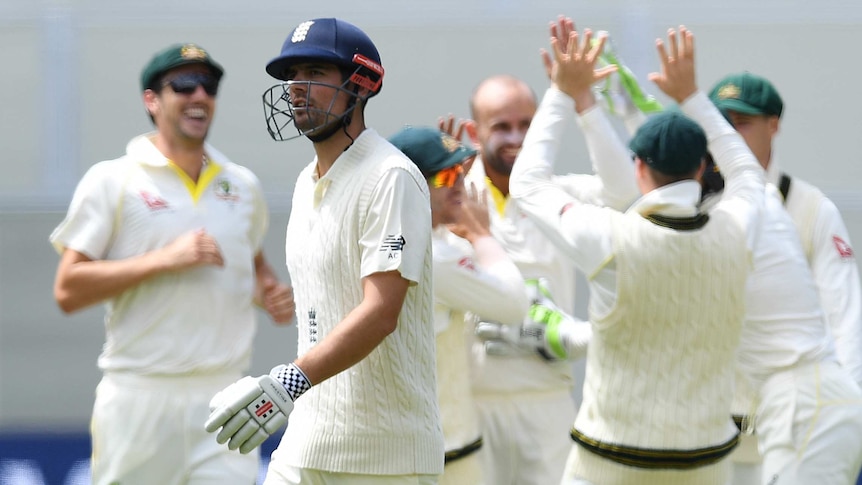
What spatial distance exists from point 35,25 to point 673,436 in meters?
4.18

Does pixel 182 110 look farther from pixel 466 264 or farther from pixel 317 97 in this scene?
pixel 317 97

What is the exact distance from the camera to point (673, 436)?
439cm

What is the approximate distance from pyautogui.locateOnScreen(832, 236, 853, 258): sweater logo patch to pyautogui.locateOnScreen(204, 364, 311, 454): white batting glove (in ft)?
8.21

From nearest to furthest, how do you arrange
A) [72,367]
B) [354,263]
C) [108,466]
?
[354,263], [108,466], [72,367]

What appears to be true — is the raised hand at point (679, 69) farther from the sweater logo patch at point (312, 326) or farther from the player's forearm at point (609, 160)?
the sweater logo patch at point (312, 326)

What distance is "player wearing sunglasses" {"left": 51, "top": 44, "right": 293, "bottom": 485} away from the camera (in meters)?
5.11

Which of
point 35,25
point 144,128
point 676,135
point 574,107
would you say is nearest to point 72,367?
point 144,128

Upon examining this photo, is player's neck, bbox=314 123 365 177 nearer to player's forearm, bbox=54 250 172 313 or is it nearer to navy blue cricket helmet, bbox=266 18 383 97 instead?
navy blue cricket helmet, bbox=266 18 383 97

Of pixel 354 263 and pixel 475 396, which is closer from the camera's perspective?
pixel 354 263

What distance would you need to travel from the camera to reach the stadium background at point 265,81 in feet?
23.5

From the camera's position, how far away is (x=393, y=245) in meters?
3.50

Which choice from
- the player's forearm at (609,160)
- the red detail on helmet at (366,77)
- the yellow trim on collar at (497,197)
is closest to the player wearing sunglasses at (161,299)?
the yellow trim on collar at (497,197)

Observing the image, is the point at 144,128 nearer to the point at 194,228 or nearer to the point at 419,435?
the point at 194,228

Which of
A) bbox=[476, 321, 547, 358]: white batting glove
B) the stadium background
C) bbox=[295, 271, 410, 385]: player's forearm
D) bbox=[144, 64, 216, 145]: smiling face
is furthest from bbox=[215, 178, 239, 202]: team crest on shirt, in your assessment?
bbox=[295, 271, 410, 385]: player's forearm
